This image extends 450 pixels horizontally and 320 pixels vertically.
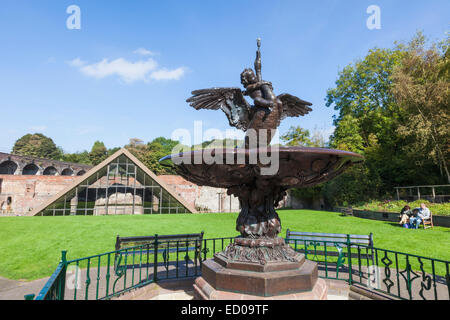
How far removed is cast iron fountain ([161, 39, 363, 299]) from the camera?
314 centimetres

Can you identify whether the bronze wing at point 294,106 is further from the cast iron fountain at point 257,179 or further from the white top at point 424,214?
the white top at point 424,214

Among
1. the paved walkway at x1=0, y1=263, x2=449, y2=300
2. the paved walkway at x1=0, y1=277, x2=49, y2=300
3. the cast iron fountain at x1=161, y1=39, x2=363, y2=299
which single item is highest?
the cast iron fountain at x1=161, y1=39, x2=363, y2=299

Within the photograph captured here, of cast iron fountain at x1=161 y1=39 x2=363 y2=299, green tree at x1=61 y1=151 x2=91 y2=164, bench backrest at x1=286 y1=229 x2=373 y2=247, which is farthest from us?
green tree at x1=61 y1=151 x2=91 y2=164

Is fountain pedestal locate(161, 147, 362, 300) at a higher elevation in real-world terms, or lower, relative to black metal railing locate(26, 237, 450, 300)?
higher

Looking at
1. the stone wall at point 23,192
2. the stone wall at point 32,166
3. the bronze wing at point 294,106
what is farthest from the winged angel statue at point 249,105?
the stone wall at point 32,166

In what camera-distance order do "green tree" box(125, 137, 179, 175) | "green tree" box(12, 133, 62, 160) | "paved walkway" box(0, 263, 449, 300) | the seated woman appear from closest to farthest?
"paved walkway" box(0, 263, 449, 300) → the seated woman → "green tree" box(125, 137, 179, 175) → "green tree" box(12, 133, 62, 160)

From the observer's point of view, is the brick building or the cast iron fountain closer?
the cast iron fountain

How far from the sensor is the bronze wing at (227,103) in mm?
3924

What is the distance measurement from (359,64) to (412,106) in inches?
358

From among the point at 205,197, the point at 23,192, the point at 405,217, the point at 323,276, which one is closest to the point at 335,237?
the point at 323,276

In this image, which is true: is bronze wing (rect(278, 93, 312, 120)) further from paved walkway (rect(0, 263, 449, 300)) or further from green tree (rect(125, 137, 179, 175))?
green tree (rect(125, 137, 179, 175))

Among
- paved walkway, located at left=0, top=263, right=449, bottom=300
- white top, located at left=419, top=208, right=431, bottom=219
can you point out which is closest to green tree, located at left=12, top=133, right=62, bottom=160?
paved walkway, located at left=0, top=263, right=449, bottom=300

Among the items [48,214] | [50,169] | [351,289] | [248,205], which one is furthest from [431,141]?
[50,169]

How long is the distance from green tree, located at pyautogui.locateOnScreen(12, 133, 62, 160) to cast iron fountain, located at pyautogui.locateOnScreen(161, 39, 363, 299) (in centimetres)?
6898
